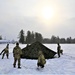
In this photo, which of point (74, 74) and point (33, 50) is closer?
point (74, 74)

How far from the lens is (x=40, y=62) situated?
15000mm

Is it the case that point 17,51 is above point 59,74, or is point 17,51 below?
above

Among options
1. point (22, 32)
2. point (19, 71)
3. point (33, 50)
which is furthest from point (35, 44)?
point (22, 32)

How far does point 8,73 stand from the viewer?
12.8 metres

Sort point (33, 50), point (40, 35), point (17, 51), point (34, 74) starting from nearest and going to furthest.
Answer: point (34, 74) < point (17, 51) < point (33, 50) < point (40, 35)

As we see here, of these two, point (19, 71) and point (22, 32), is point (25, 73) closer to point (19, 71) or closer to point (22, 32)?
point (19, 71)

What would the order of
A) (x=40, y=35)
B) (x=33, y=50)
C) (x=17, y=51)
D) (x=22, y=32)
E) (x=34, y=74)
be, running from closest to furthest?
1. (x=34, y=74)
2. (x=17, y=51)
3. (x=33, y=50)
4. (x=22, y=32)
5. (x=40, y=35)

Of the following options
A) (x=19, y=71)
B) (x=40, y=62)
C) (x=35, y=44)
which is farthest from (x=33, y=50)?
(x=19, y=71)

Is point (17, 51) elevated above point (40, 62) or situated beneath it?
elevated above

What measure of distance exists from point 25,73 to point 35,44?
33.3 ft

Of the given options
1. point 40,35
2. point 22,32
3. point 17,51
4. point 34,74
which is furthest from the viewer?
point 40,35

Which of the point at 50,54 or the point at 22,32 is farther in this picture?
the point at 22,32

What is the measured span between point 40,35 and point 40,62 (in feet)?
533

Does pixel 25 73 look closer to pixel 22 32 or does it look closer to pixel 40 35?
pixel 22 32
